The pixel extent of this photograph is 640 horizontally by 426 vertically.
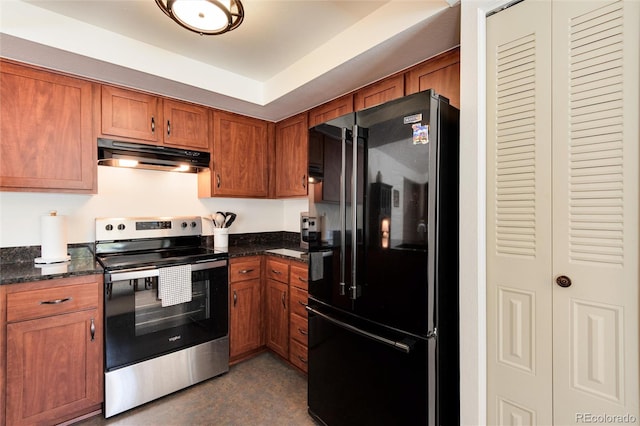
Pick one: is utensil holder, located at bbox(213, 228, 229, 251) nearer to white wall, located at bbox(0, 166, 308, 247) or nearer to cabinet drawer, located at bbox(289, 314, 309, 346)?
white wall, located at bbox(0, 166, 308, 247)

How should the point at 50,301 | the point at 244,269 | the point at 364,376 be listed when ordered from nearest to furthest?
1. the point at 364,376
2. the point at 50,301
3. the point at 244,269

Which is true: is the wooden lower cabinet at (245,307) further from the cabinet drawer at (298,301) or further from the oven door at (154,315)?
the cabinet drawer at (298,301)

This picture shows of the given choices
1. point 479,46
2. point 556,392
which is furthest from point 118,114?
point 556,392

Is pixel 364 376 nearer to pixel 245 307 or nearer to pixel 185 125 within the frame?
pixel 245 307

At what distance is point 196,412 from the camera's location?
2.02 metres

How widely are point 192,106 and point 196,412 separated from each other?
237 centimetres

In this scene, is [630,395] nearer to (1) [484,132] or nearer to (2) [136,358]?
(1) [484,132]

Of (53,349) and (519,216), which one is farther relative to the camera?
(53,349)

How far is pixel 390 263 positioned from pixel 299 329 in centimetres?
133

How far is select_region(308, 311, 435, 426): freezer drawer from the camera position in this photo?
1.35 m

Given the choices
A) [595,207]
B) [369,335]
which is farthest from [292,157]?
[595,207]

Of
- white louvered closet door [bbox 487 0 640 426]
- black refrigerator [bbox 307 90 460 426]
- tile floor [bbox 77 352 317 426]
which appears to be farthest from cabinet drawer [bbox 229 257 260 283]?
white louvered closet door [bbox 487 0 640 426]

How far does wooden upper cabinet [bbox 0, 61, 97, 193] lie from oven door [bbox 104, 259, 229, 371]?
79 centimetres

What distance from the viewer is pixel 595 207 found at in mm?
1029
